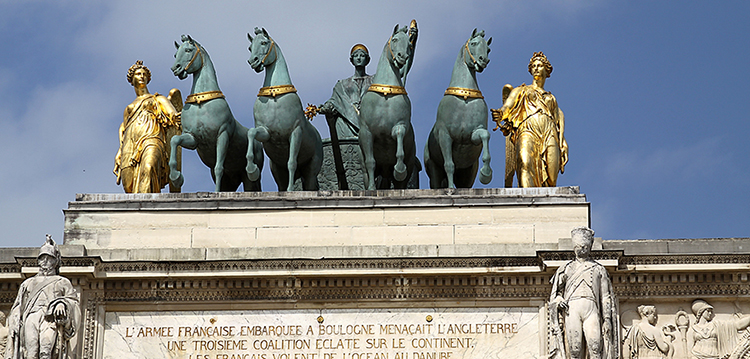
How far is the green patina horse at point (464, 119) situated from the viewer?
34.3m

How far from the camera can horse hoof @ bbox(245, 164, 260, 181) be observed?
3425cm

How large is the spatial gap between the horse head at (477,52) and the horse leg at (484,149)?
1.15 m

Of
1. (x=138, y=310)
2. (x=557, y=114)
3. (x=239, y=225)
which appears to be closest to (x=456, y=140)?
(x=557, y=114)

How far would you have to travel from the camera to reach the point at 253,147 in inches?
1355

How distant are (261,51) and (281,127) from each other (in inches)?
57.4

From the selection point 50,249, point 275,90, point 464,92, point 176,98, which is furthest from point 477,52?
point 50,249

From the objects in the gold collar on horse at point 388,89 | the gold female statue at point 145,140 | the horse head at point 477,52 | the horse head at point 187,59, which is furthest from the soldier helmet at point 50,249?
the horse head at point 477,52

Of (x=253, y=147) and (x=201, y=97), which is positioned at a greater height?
(x=201, y=97)

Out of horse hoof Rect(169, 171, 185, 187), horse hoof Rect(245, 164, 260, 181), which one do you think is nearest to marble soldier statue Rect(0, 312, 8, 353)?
horse hoof Rect(169, 171, 185, 187)

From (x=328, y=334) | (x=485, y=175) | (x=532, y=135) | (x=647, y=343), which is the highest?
(x=532, y=135)

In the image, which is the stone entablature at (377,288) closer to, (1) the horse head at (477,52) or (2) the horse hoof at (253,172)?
(2) the horse hoof at (253,172)

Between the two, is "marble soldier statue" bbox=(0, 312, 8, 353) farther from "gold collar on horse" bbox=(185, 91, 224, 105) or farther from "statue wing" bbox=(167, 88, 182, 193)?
"gold collar on horse" bbox=(185, 91, 224, 105)

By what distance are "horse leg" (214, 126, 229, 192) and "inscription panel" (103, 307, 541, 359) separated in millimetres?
3425

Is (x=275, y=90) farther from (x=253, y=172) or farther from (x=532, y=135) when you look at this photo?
(x=532, y=135)
